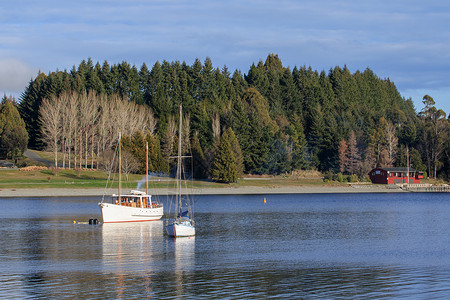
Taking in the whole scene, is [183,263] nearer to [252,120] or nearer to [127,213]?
[127,213]

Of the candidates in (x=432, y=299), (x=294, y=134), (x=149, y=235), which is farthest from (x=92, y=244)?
(x=294, y=134)

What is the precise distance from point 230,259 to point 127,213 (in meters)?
25.2

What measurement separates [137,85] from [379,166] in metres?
71.2

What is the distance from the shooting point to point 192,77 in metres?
168

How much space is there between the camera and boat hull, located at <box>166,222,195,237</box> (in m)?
45.8

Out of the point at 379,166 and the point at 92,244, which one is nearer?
the point at 92,244

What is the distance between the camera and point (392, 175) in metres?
137

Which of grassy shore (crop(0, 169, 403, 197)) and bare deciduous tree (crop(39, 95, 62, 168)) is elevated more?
bare deciduous tree (crop(39, 95, 62, 168))

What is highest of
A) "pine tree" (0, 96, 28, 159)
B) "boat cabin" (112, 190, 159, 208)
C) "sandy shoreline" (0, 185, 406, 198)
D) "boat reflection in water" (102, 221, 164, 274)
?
"pine tree" (0, 96, 28, 159)

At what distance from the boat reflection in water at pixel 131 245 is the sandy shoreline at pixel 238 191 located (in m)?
40.9

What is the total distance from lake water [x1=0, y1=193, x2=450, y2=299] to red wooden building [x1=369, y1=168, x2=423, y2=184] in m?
73.9

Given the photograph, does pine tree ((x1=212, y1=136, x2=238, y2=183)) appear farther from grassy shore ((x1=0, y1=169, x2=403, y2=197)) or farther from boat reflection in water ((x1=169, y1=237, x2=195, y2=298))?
boat reflection in water ((x1=169, y1=237, x2=195, y2=298))

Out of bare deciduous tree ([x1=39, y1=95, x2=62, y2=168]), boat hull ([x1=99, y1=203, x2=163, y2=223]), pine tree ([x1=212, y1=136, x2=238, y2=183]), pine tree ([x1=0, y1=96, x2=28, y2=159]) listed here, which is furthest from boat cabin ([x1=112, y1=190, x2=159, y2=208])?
pine tree ([x1=0, y1=96, x2=28, y2=159])

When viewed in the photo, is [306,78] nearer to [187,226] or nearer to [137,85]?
[137,85]
